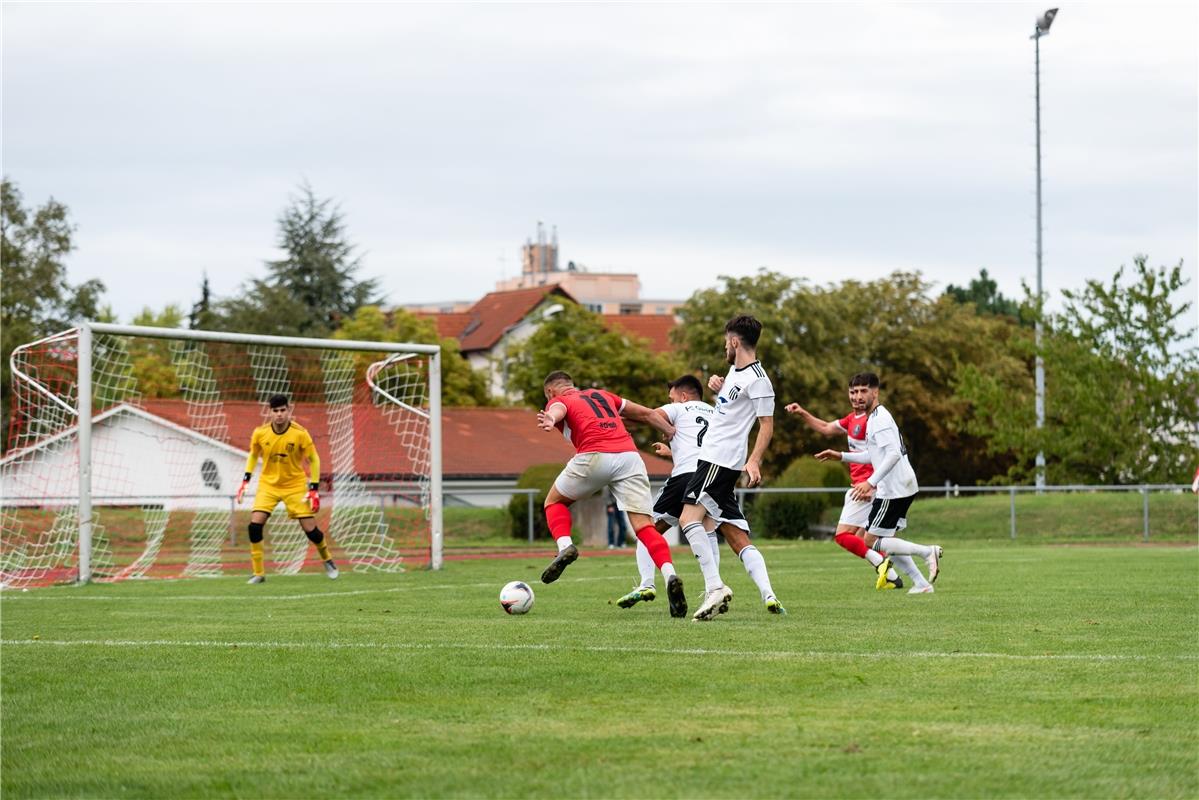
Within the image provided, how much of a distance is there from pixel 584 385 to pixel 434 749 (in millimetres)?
58303

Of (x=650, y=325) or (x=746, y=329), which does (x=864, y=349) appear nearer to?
(x=650, y=325)

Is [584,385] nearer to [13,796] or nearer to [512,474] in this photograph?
[512,474]

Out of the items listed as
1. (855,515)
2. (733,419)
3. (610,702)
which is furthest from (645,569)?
(610,702)

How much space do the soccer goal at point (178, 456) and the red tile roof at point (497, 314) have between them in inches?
2257

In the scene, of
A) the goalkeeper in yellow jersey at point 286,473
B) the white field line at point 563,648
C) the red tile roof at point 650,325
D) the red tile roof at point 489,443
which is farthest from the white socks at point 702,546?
the red tile roof at point 650,325

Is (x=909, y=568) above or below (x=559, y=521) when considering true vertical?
below

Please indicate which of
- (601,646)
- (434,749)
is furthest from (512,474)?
(434,749)

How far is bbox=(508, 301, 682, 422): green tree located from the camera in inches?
2496

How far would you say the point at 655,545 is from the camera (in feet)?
38.2

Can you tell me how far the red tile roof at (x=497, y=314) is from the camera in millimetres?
93188

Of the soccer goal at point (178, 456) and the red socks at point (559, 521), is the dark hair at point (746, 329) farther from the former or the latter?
the soccer goal at point (178, 456)

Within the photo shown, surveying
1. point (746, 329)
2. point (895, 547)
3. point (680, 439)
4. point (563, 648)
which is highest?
point (746, 329)

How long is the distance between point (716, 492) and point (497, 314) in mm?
85720

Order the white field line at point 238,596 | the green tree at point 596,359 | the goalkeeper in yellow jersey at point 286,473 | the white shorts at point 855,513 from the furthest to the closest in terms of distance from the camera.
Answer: the green tree at point 596,359
the goalkeeper in yellow jersey at point 286,473
the white shorts at point 855,513
the white field line at point 238,596
